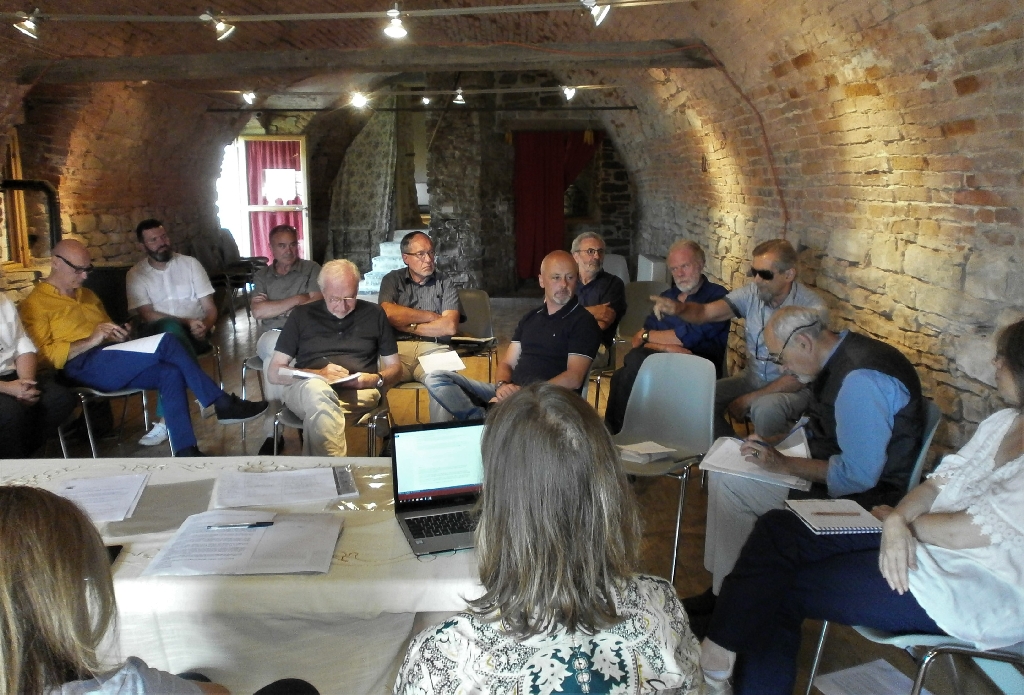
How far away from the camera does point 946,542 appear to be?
206 centimetres

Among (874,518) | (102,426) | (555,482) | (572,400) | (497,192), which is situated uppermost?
(497,192)

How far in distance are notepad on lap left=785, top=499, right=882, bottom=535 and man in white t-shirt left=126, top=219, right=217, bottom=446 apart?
385 cm

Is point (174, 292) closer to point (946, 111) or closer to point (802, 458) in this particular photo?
point (802, 458)

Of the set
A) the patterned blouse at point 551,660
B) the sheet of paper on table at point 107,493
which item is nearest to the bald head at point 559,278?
the sheet of paper on table at point 107,493

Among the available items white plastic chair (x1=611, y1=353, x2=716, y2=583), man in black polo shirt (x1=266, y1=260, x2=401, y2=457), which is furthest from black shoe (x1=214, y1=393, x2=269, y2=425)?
white plastic chair (x1=611, y1=353, x2=716, y2=583)

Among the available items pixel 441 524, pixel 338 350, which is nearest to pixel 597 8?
pixel 338 350

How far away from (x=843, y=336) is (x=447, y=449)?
1.49 meters

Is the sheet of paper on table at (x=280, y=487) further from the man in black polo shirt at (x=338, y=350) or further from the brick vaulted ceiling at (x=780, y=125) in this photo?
the brick vaulted ceiling at (x=780, y=125)

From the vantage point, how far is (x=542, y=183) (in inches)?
450

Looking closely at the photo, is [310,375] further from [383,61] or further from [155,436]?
[383,61]

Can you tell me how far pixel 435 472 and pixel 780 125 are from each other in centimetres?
404

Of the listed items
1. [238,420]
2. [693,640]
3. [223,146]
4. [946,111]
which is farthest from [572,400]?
[223,146]

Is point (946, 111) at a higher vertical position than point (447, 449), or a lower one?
higher

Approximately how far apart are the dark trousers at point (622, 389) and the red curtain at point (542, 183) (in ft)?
23.4
